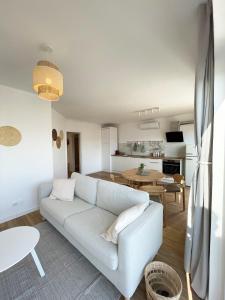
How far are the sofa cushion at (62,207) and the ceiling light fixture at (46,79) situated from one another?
4.96 feet

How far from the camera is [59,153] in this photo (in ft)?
16.3

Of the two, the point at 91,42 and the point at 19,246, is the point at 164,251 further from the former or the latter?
the point at 91,42

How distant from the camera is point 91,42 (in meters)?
1.53

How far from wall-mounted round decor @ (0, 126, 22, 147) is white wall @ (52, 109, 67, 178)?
71.6 inches

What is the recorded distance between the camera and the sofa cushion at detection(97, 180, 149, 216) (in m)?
1.79

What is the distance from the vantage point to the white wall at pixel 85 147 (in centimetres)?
496

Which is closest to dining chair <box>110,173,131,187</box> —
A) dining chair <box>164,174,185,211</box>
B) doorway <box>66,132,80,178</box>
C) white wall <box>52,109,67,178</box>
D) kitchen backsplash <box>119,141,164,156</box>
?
dining chair <box>164,174,185,211</box>

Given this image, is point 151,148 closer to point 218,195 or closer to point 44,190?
point 44,190

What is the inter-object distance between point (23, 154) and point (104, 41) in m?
2.47

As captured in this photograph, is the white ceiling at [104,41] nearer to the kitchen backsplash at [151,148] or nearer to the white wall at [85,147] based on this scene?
the white wall at [85,147]

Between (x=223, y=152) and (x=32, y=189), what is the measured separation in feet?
10.7

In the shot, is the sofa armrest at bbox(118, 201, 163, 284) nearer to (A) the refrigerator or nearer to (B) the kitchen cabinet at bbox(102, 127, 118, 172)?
(A) the refrigerator

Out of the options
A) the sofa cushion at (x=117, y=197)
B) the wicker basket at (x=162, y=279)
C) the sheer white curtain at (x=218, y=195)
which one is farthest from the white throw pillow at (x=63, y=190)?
the sheer white curtain at (x=218, y=195)

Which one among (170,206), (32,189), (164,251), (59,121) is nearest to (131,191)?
(164,251)
